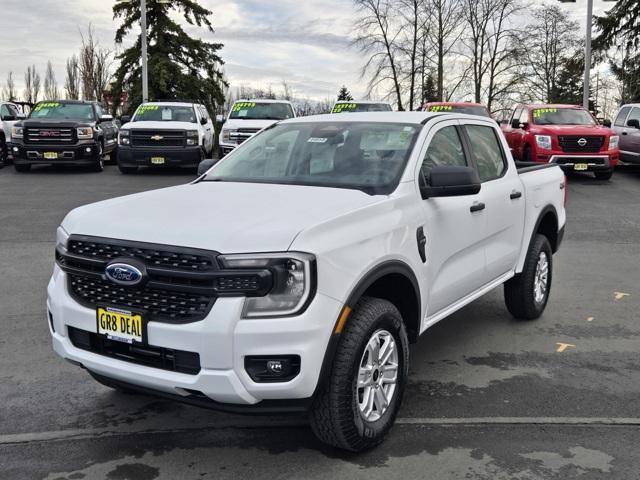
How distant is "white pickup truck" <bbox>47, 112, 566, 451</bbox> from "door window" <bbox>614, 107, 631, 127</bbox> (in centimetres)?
1678

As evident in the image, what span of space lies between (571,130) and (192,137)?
9495 millimetres

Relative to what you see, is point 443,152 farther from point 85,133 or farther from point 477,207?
point 85,133

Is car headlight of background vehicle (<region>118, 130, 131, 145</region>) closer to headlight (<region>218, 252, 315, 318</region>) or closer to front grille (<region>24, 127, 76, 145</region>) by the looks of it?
front grille (<region>24, 127, 76, 145</region>)

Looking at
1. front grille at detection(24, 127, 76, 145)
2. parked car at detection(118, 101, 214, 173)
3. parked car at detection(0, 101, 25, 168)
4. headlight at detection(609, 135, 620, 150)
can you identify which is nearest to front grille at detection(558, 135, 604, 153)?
headlight at detection(609, 135, 620, 150)

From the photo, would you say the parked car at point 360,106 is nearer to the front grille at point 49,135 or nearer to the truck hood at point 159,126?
the truck hood at point 159,126

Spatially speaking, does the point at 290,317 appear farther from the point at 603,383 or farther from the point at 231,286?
the point at 603,383

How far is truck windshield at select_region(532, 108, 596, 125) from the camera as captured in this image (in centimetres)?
1839

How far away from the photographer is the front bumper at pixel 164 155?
1830 centimetres

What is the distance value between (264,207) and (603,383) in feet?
8.67

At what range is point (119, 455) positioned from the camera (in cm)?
369

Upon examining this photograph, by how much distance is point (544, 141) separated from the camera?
17.3 m

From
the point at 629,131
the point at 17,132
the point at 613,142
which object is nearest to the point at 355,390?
the point at 613,142

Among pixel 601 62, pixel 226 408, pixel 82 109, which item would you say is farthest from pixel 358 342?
pixel 601 62

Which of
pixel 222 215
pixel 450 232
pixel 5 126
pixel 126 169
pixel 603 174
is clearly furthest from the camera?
pixel 5 126
